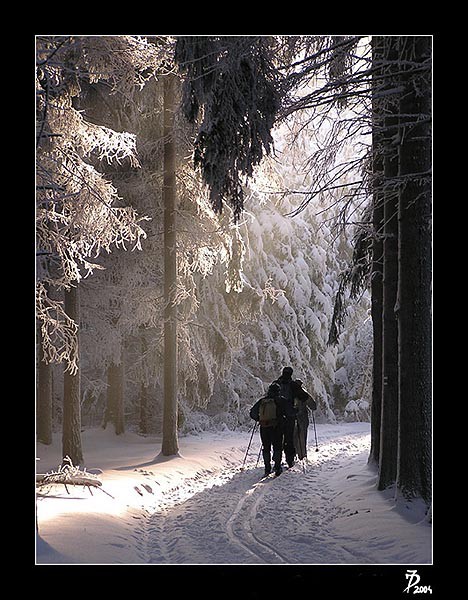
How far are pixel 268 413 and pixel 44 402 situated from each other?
4.97m

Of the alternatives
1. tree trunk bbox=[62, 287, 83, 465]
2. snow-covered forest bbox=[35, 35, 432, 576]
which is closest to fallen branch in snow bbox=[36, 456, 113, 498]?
snow-covered forest bbox=[35, 35, 432, 576]

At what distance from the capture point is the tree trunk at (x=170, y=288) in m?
10.8

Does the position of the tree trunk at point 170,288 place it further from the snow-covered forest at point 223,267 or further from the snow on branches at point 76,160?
the snow on branches at point 76,160

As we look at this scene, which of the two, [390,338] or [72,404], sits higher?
[390,338]

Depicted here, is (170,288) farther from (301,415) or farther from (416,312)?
(416,312)

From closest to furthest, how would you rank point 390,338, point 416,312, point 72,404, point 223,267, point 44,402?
point 416,312, point 390,338, point 72,404, point 44,402, point 223,267

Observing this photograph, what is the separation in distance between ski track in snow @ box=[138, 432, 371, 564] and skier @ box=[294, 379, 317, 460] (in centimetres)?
55

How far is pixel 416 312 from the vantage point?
5.63 metres

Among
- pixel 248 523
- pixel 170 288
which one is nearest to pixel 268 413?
pixel 248 523
